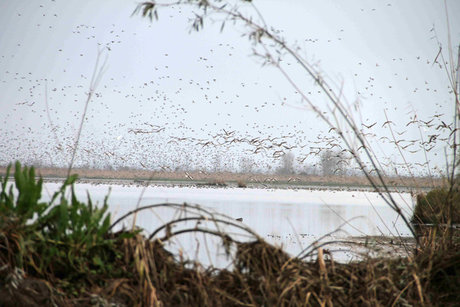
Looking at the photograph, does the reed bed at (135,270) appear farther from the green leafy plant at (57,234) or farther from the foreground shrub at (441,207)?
the foreground shrub at (441,207)

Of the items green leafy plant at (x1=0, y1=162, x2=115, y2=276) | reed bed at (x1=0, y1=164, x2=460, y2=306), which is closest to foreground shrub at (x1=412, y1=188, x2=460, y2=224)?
reed bed at (x1=0, y1=164, x2=460, y2=306)

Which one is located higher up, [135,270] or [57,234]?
[57,234]

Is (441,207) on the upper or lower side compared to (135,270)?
upper

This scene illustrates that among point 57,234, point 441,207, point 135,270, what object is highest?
point 441,207

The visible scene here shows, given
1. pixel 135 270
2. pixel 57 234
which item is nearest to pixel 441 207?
pixel 135 270

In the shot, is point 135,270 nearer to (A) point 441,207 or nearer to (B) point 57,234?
(B) point 57,234

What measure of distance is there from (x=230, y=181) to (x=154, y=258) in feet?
113

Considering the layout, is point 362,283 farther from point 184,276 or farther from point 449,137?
point 449,137

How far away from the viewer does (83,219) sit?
81.8 inches

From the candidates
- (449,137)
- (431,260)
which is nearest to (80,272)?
(431,260)

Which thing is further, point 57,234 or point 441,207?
point 441,207

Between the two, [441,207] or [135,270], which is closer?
[135,270]

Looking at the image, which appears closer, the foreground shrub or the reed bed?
the reed bed

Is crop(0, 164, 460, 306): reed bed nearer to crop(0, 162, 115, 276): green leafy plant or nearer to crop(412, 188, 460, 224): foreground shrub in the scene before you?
crop(0, 162, 115, 276): green leafy plant
